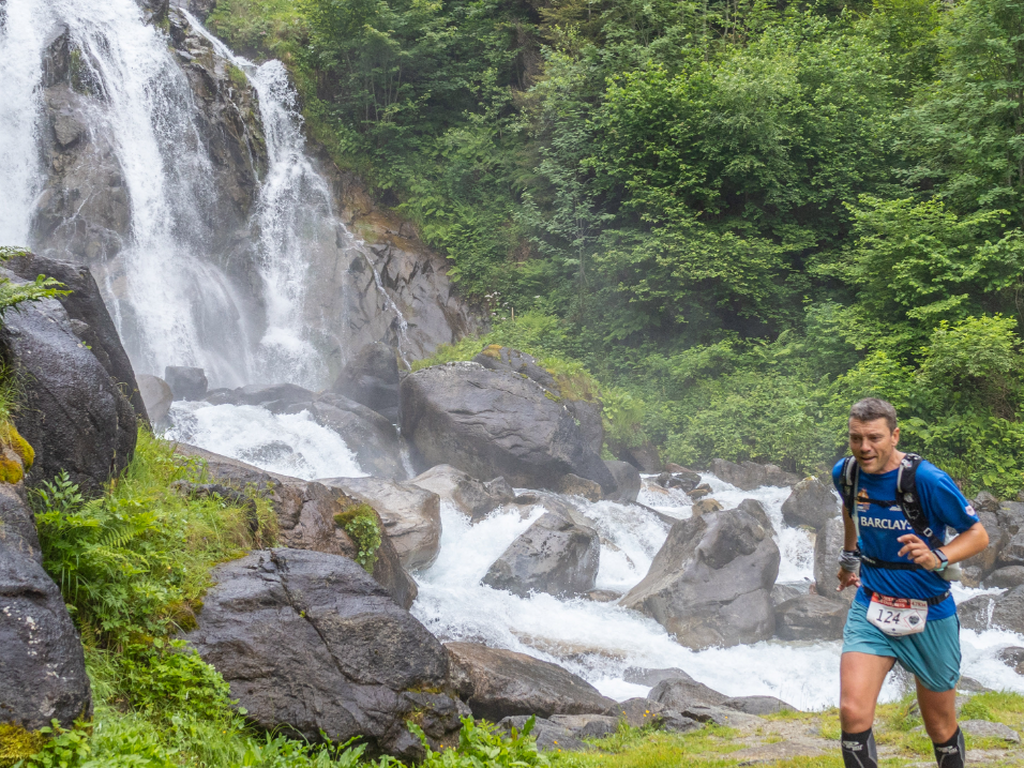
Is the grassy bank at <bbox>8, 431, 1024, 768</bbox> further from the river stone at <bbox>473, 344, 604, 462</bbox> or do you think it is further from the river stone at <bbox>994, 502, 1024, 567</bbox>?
the river stone at <bbox>473, 344, 604, 462</bbox>

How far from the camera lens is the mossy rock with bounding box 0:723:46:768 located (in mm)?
2883

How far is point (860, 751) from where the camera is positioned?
128 inches

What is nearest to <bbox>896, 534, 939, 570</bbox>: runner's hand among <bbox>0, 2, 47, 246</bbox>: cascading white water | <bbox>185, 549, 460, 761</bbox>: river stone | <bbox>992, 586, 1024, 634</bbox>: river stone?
<bbox>185, 549, 460, 761</bbox>: river stone

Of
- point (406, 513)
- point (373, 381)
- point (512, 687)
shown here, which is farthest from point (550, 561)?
point (373, 381)

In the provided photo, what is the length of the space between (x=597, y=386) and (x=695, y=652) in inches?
408

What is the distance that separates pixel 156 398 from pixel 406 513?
6.82m

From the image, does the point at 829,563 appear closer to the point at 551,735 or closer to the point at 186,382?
the point at 551,735

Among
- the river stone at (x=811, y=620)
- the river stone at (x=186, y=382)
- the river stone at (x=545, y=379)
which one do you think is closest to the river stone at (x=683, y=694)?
the river stone at (x=811, y=620)

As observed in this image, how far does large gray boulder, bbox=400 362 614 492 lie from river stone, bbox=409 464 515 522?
62.8 inches

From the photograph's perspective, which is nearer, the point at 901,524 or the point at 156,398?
the point at 901,524

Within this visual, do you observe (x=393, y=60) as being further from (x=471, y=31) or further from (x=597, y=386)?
(x=597, y=386)

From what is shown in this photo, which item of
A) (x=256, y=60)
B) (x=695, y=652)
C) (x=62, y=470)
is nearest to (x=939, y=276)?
(x=695, y=652)

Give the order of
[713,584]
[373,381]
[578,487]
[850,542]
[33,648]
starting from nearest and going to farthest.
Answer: [33,648] < [850,542] < [713,584] < [578,487] < [373,381]

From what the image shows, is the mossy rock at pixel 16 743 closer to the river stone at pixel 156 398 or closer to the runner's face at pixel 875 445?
the runner's face at pixel 875 445
